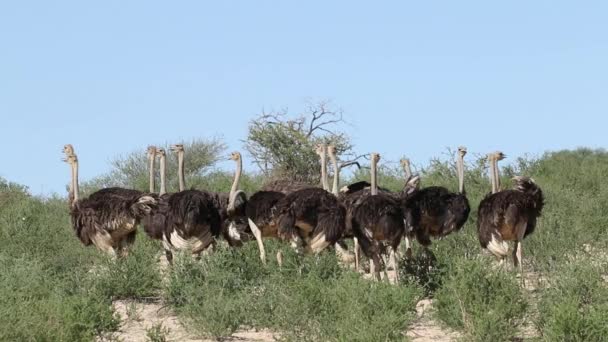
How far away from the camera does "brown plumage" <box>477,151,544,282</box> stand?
1310 cm

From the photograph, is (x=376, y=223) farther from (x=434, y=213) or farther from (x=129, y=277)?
(x=129, y=277)

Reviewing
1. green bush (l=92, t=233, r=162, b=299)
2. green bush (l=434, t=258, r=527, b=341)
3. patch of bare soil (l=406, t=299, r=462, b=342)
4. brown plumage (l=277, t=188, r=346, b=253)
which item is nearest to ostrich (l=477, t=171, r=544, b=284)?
brown plumage (l=277, t=188, r=346, b=253)

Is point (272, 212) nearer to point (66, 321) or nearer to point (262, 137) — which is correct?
point (66, 321)

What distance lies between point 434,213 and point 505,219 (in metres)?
0.94

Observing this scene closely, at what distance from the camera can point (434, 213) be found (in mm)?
13812

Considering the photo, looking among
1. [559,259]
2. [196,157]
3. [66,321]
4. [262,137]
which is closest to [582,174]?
[262,137]

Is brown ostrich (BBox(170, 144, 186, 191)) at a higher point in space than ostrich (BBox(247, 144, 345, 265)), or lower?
higher

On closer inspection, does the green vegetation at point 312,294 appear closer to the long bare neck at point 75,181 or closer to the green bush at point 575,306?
the green bush at point 575,306

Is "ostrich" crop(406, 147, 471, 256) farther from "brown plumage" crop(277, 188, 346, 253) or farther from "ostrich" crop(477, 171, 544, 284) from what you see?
"brown plumage" crop(277, 188, 346, 253)

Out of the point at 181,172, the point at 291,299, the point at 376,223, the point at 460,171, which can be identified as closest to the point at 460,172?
the point at 460,171

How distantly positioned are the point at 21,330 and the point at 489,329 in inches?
125

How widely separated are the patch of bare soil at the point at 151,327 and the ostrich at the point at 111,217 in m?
1.44

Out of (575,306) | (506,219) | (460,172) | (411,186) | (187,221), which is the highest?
(460,172)

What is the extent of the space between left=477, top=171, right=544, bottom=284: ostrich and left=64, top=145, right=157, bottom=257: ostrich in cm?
316
